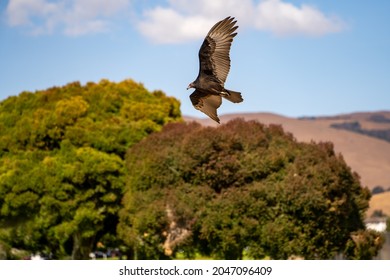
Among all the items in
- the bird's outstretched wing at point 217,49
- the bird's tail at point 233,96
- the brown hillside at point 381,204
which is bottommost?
the bird's tail at point 233,96

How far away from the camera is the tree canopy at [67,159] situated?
37.8 meters

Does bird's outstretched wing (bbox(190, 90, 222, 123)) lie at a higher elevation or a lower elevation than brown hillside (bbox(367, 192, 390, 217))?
lower

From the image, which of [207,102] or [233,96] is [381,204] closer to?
[207,102]

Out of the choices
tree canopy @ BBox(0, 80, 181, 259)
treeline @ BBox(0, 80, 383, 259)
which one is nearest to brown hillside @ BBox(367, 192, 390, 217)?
tree canopy @ BBox(0, 80, 181, 259)

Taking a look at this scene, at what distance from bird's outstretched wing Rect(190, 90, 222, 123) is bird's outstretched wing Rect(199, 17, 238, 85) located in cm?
33

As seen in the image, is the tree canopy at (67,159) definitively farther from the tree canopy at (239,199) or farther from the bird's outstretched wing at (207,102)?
the bird's outstretched wing at (207,102)

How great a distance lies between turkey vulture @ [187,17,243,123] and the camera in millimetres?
12766

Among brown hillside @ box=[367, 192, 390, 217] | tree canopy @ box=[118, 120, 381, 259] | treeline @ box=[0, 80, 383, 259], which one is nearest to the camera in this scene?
tree canopy @ box=[118, 120, 381, 259]

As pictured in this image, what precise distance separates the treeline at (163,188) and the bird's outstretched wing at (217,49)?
20490 mm

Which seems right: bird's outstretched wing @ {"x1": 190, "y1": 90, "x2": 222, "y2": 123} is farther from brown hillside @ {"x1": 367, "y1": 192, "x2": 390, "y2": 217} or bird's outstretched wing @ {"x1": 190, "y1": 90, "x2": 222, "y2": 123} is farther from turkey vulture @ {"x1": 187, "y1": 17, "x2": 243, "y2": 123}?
brown hillside @ {"x1": 367, "y1": 192, "x2": 390, "y2": 217}

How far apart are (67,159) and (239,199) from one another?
27.6 feet

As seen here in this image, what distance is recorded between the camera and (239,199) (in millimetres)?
34031

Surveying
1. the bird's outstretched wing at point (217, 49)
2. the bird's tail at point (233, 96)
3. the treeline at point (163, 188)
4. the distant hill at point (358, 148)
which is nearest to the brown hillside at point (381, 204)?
the distant hill at point (358, 148)

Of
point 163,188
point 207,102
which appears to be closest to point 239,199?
point 163,188
